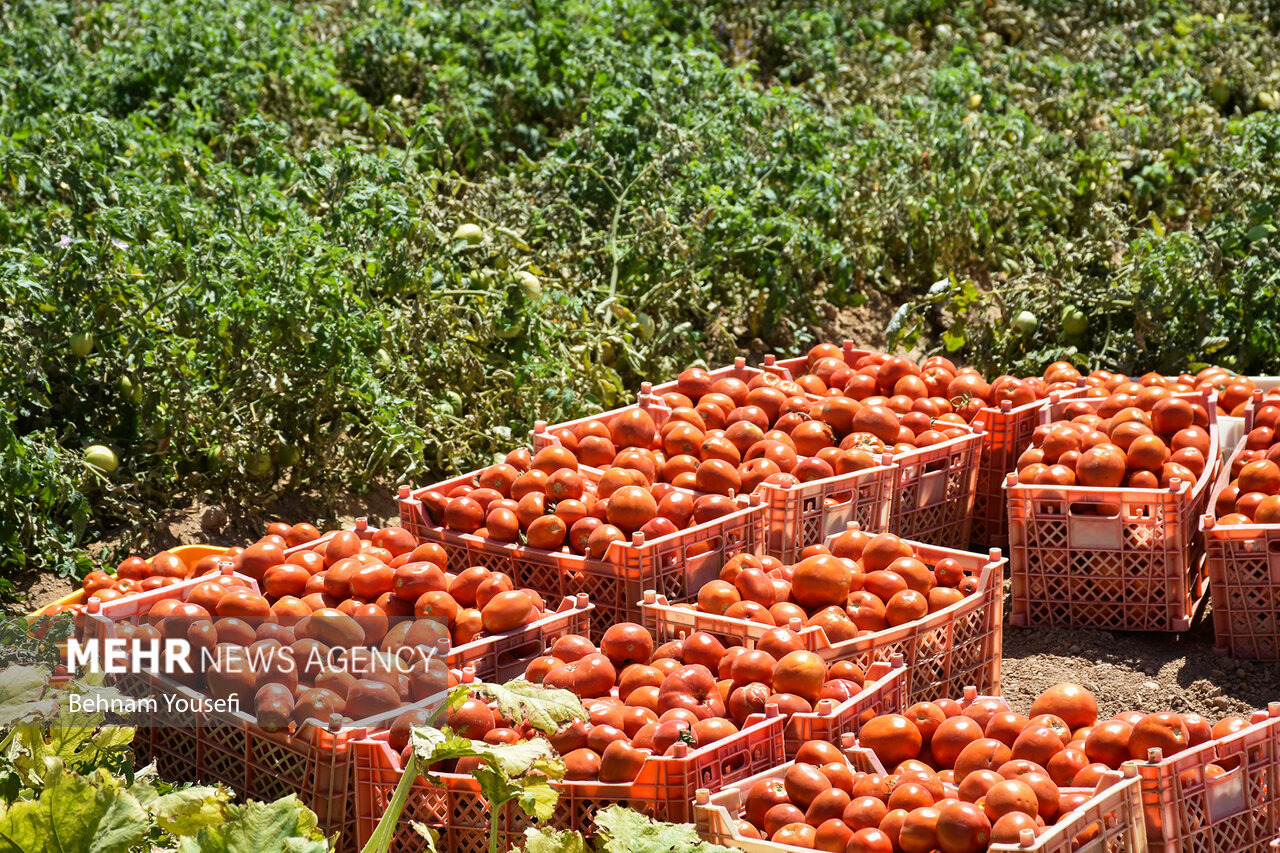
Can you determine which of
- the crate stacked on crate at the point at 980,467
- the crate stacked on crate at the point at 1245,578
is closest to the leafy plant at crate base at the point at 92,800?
the crate stacked on crate at the point at 980,467

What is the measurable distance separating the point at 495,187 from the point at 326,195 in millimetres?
Answer: 1054

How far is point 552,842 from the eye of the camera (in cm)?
300

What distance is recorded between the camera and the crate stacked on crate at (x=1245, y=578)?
15.1 ft

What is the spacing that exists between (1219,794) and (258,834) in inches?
88.1

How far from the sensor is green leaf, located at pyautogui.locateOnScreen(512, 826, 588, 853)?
2.98 m

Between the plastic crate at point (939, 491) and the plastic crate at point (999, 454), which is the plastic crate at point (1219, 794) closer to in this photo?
the plastic crate at point (939, 491)

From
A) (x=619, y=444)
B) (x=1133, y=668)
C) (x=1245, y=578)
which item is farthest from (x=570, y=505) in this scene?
(x=1245, y=578)

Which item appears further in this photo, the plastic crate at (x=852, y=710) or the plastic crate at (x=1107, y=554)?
the plastic crate at (x=1107, y=554)

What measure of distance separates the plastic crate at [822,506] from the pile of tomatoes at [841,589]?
28cm

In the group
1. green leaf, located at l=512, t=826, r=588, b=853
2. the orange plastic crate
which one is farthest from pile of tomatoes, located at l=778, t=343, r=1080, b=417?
green leaf, located at l=512, t=826, r=588, b=853

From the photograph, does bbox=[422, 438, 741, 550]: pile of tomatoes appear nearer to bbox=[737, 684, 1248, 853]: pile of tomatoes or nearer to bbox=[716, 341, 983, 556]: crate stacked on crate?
bbox=[716, 341, 983, 556]: crate stacked on crate

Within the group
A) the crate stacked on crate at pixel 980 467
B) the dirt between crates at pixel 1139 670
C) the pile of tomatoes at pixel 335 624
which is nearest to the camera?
the pile of tomatoes at pixel 335 624

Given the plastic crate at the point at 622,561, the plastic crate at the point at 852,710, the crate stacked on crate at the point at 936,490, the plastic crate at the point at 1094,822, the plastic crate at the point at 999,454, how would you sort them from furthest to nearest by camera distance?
1. the plastic crate at the point at 999,454
2. the crate stacked on crate at the point at 936,490
3. the plastic crate at the point at 622,561
4. the plastic crate at the point at 852,710
5. the plastic crate at the point at 1094,822

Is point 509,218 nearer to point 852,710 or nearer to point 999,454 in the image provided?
point 999,454
